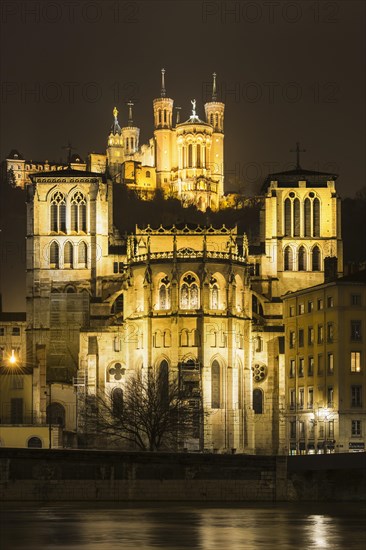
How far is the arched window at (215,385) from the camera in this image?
524 feet

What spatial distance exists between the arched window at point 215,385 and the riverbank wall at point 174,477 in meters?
57.2

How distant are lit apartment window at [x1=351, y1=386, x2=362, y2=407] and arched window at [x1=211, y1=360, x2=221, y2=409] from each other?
19.8 metres

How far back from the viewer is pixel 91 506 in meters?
95.4

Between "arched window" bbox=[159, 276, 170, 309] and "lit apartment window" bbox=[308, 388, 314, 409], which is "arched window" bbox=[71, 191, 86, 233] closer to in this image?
"arched window" bbox=[159, 276, 170, 309]

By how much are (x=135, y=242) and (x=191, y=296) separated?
1512cm

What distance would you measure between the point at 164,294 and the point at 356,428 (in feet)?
89.9

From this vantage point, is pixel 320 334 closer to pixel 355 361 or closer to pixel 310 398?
pixel 310 398

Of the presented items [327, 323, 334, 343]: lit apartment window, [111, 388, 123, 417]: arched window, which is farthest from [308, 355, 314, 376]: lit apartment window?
[111, 388, 123, 417]: arched window

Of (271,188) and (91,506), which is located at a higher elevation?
(271,188)

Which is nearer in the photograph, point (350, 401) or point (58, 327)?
point (350, 401)

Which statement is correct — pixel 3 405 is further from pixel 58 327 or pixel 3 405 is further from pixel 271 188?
pixel 271 188

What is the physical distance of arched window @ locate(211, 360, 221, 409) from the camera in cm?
15975

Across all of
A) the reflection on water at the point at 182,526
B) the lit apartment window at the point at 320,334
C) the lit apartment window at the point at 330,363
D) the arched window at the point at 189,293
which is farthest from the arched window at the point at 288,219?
the reflection on water at the point at 182,526

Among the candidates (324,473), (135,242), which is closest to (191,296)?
(135,242)
